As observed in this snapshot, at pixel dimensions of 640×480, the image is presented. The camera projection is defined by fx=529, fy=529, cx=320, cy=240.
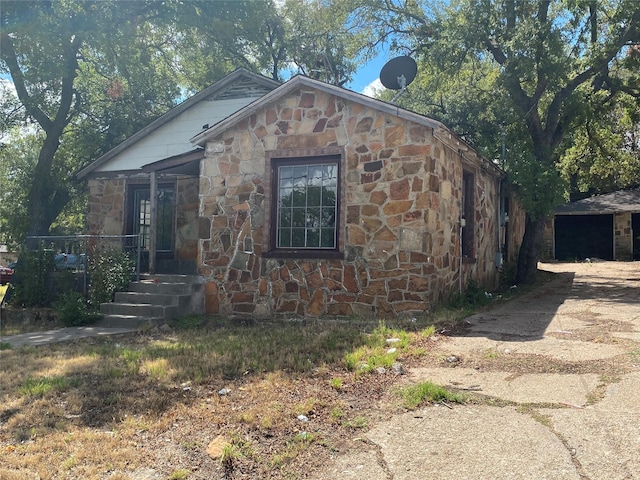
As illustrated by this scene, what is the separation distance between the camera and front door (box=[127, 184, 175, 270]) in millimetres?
12711

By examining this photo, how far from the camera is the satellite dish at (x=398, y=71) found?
447 inches

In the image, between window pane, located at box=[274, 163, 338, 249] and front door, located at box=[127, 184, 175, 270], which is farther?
front door, located at box=[127, 184, 175, 270]

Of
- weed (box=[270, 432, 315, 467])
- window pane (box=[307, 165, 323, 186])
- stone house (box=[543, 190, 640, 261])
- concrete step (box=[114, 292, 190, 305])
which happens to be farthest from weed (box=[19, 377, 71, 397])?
stone house (box=[543, 190, 640, 261])

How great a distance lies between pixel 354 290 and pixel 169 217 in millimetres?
6098

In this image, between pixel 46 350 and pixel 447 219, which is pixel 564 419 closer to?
pixel 447 219

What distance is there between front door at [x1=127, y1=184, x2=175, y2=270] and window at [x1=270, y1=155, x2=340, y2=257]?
433 centimetres

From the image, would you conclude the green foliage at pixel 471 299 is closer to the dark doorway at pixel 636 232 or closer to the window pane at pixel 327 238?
the window pane at pixel 327 238

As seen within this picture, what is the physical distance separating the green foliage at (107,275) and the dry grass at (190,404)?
288cm

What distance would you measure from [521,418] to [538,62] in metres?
10.7

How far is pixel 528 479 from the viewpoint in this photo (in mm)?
2943

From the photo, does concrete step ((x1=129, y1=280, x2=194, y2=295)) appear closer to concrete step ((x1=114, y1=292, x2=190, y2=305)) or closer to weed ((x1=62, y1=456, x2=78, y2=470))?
concrete step ((x1=114, y1=292, x2=190, y2=305))

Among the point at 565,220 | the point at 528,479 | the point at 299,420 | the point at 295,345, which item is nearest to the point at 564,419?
the point at 528,479

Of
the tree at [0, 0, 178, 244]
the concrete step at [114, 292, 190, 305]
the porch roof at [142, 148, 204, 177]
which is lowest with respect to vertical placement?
the concrete step at [114, 292, 190, 305]

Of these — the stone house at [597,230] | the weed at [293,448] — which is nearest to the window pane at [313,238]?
the weed at [293,448]
